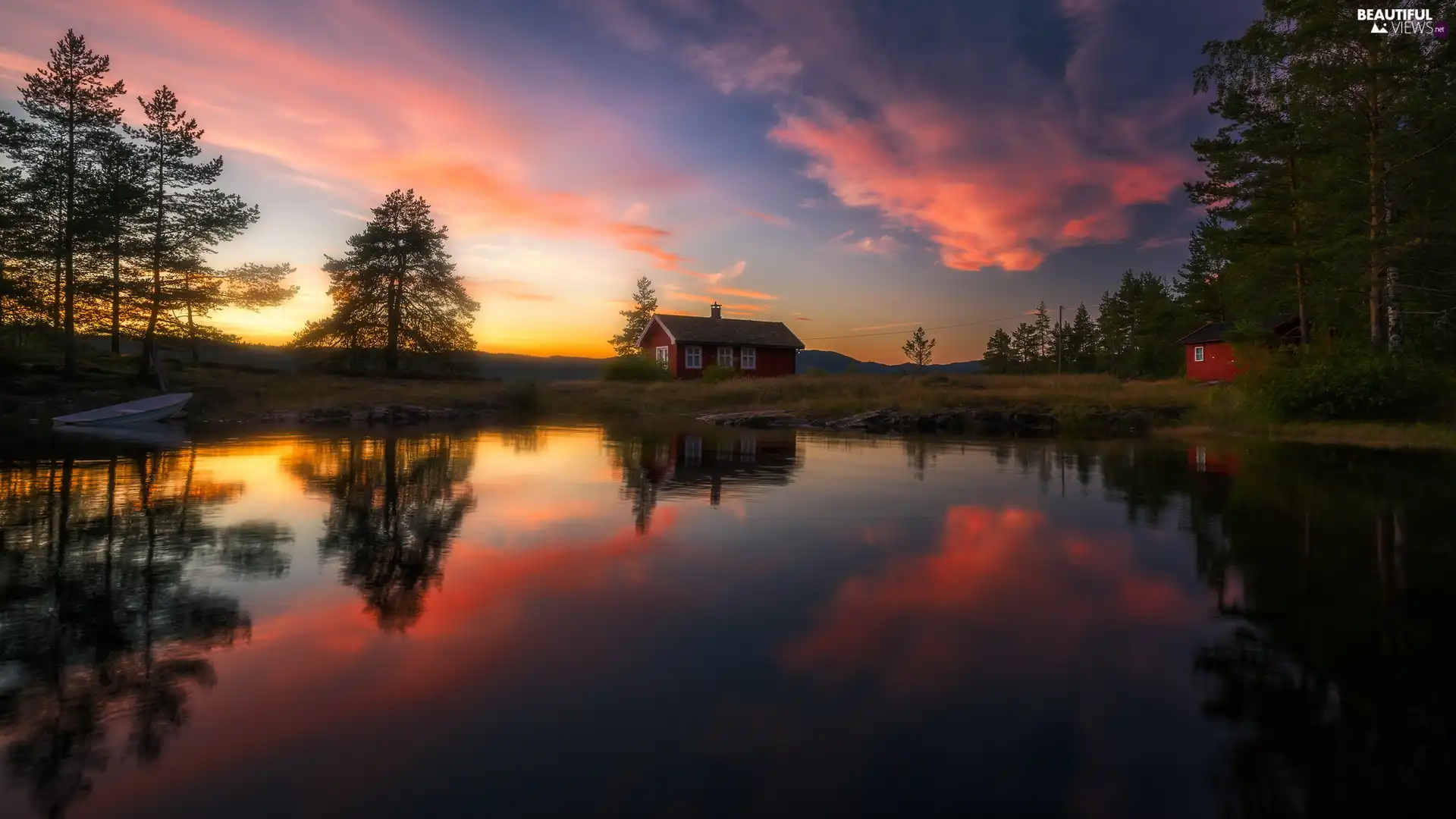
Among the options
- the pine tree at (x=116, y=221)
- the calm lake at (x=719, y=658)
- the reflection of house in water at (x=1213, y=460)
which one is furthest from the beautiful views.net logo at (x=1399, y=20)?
the pine tree at (x=116, y=221)

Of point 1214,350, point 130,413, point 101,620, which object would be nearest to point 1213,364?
point 1214,350

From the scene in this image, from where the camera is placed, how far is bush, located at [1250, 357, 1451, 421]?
76.2 ft

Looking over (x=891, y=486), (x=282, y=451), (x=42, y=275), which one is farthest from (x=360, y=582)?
(x=42, y=275)

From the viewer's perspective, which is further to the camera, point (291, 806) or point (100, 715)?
point (100, 715)

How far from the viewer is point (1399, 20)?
23.8 meters

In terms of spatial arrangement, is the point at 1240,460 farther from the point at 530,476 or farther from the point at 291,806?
the point at 291,806

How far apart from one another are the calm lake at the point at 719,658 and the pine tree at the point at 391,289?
39.8 m

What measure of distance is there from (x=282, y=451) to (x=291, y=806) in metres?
19.0

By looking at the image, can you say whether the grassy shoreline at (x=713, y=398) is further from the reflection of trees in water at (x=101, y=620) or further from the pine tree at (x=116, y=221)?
the reflection of trees in water at (x=101, y=620)

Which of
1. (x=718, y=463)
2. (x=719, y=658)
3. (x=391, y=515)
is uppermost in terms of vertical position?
(x=718, y=463)

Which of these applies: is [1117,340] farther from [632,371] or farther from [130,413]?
[130,413]

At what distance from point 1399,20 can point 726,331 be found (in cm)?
4448

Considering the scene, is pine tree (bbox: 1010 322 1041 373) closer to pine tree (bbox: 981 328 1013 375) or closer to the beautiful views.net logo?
pine tree (bbox: 981 328 1013 375)

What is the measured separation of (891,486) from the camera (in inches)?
561
